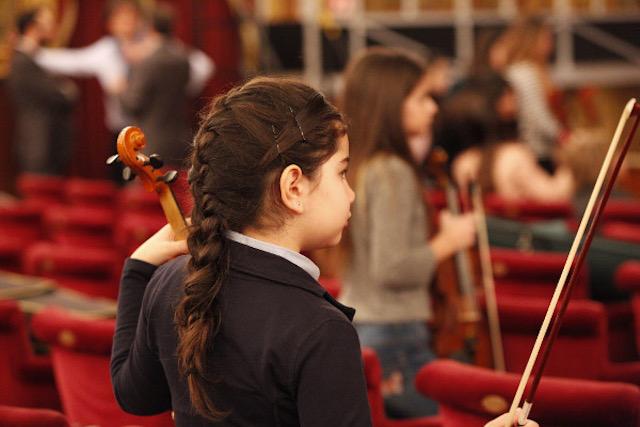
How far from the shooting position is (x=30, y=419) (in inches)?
67.8

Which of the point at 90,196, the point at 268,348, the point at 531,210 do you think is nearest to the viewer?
the point at 268,348

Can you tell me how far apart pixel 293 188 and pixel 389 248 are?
50.7 inches

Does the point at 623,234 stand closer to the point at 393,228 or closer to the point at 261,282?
the point at 393,228

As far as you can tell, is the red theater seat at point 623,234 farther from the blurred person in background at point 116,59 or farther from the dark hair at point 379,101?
the blurred person in background at point 116,59

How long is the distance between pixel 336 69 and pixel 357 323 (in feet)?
20.5

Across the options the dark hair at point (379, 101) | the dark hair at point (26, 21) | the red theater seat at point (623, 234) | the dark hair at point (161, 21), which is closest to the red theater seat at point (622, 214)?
the red theater seat at point (623, 234)

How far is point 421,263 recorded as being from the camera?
2.77 m

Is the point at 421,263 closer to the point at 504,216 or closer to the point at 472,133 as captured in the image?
the point at 504,216

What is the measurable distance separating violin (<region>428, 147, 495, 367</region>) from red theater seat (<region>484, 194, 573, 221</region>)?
67.9 inches

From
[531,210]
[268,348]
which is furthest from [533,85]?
[268,348]

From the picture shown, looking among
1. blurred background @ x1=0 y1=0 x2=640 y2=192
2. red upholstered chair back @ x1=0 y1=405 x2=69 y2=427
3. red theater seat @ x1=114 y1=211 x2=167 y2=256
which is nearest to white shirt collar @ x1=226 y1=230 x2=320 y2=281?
red upholstered chair back @ x1=0 y1=405 x2=69 y2=427

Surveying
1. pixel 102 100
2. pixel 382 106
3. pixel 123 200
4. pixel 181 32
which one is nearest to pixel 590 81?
pixel 181 32

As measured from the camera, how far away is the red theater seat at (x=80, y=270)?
376 cm

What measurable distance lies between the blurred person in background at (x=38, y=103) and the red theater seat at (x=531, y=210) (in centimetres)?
394
